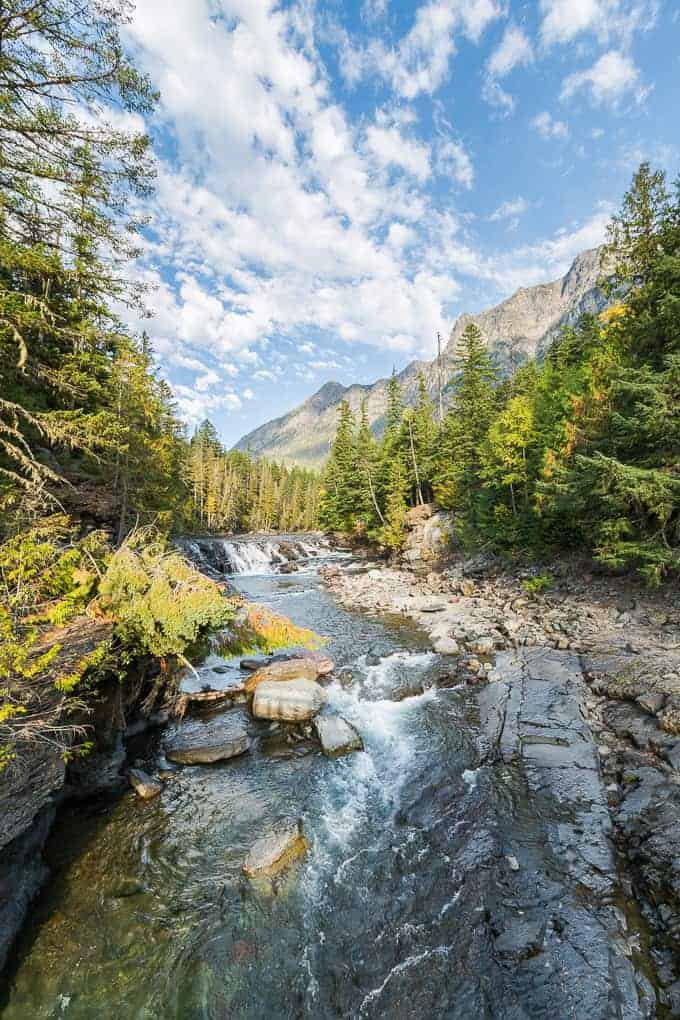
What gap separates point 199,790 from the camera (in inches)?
296

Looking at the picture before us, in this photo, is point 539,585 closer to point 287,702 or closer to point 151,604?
point 287,702

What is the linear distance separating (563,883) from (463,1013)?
200 cm

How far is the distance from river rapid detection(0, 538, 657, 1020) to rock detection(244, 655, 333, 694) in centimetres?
294

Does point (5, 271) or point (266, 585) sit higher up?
point (5, 271)

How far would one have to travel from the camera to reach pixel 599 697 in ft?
29.5

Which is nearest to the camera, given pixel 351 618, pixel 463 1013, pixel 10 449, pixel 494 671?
pixel 463 1013

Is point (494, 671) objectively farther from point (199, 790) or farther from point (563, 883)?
point (199, 790)

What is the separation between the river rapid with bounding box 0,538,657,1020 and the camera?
163 inches

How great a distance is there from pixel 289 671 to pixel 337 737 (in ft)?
10.6

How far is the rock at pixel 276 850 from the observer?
579 cm

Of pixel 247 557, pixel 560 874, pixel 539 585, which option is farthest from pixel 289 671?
pixel 247 557

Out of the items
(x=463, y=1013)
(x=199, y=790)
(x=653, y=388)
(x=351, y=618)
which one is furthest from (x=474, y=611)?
(x=463, y=1013)

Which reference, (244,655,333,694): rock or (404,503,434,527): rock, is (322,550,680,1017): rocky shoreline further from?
(404,503,434,527): rock

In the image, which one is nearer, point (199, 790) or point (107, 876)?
point (107, 876)
